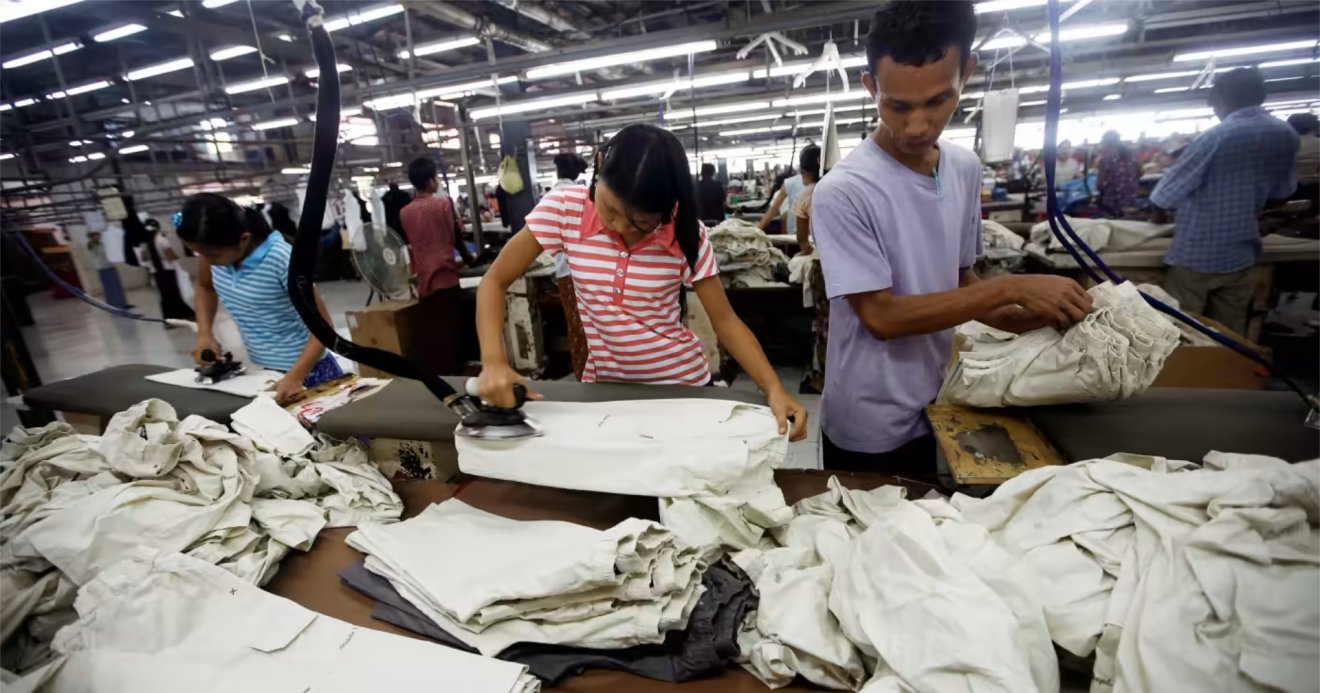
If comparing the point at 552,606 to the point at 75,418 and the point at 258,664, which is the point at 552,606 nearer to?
the point at 258,664

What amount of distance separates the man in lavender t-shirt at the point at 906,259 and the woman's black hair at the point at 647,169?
1.05ft

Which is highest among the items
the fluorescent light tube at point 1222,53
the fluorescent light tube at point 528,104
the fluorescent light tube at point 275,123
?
the fluorescent light tube at point 275,123

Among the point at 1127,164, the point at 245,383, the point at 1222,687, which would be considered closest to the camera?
the point at 1222,687


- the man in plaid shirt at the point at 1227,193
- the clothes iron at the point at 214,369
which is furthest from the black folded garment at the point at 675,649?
the man in plaid shirt at the point at 1227,193

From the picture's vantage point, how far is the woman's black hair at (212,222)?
1.83 meters

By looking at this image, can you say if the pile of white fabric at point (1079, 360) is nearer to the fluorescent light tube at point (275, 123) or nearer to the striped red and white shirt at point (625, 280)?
the striped red and white shirt at point (625, 280)

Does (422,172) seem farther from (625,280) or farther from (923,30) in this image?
(923,30)

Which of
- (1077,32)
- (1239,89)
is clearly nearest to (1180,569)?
(1239,89)

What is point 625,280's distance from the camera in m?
1.51

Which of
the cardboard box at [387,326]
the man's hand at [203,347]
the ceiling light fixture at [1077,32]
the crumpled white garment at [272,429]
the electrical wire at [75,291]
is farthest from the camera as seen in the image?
the cardboard box at [387,326]

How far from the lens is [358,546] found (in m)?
1.09

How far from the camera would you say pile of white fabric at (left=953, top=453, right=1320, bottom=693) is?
22.9 inches

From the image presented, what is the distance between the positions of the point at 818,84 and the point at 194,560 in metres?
9.30

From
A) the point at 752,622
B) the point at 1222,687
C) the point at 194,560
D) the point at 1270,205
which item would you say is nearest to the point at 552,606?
the point at 752,622
